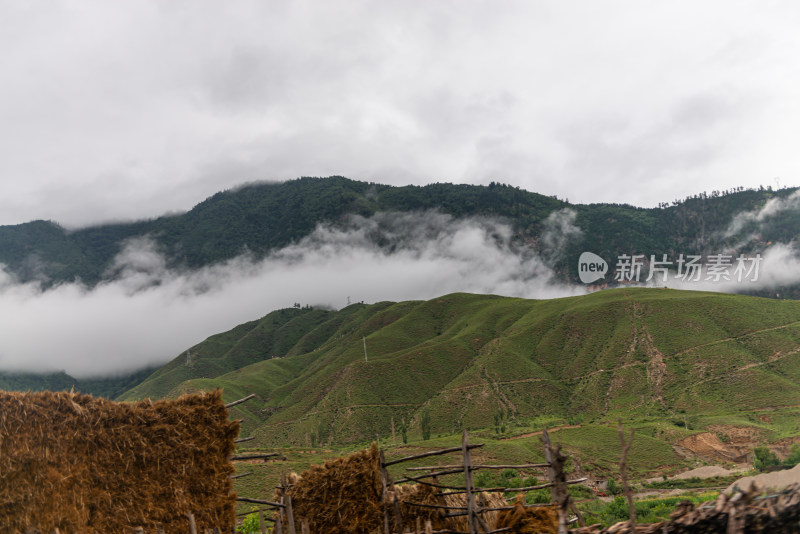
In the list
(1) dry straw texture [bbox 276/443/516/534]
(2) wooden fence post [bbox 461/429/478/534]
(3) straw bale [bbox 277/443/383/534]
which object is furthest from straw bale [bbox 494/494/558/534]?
(3) straw bale [bbox 277/443/383/534]

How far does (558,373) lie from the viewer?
82.6 m

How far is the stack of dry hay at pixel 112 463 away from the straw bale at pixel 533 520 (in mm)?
4763

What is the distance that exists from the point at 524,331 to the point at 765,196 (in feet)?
494

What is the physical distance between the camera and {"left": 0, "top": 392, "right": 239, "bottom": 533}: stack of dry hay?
7191 millimetres

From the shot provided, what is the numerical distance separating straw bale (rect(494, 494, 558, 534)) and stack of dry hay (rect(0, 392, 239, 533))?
476 cm

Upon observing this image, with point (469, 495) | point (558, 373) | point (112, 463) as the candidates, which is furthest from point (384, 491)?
point (558, 373)

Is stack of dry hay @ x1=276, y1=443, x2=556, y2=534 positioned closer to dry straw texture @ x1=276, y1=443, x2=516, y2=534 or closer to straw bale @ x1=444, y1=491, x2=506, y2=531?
dry straw texture @ x1=276, y1=443, x2=516, y2=534

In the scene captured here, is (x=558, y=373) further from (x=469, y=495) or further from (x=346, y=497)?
(x=469, y=495)

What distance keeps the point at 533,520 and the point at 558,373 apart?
78094 mm

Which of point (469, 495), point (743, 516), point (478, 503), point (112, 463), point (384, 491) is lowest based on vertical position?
point (478, 503)

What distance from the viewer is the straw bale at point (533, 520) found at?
8599 millimetres

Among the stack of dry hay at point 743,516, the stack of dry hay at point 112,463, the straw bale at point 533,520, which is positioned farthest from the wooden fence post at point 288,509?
the stack of dry hay at point 743,516

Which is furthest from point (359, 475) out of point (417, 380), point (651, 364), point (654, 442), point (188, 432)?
point (417, 380)

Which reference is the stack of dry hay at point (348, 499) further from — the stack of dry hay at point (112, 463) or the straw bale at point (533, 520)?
the stack of dry hay at point (112, 463)
